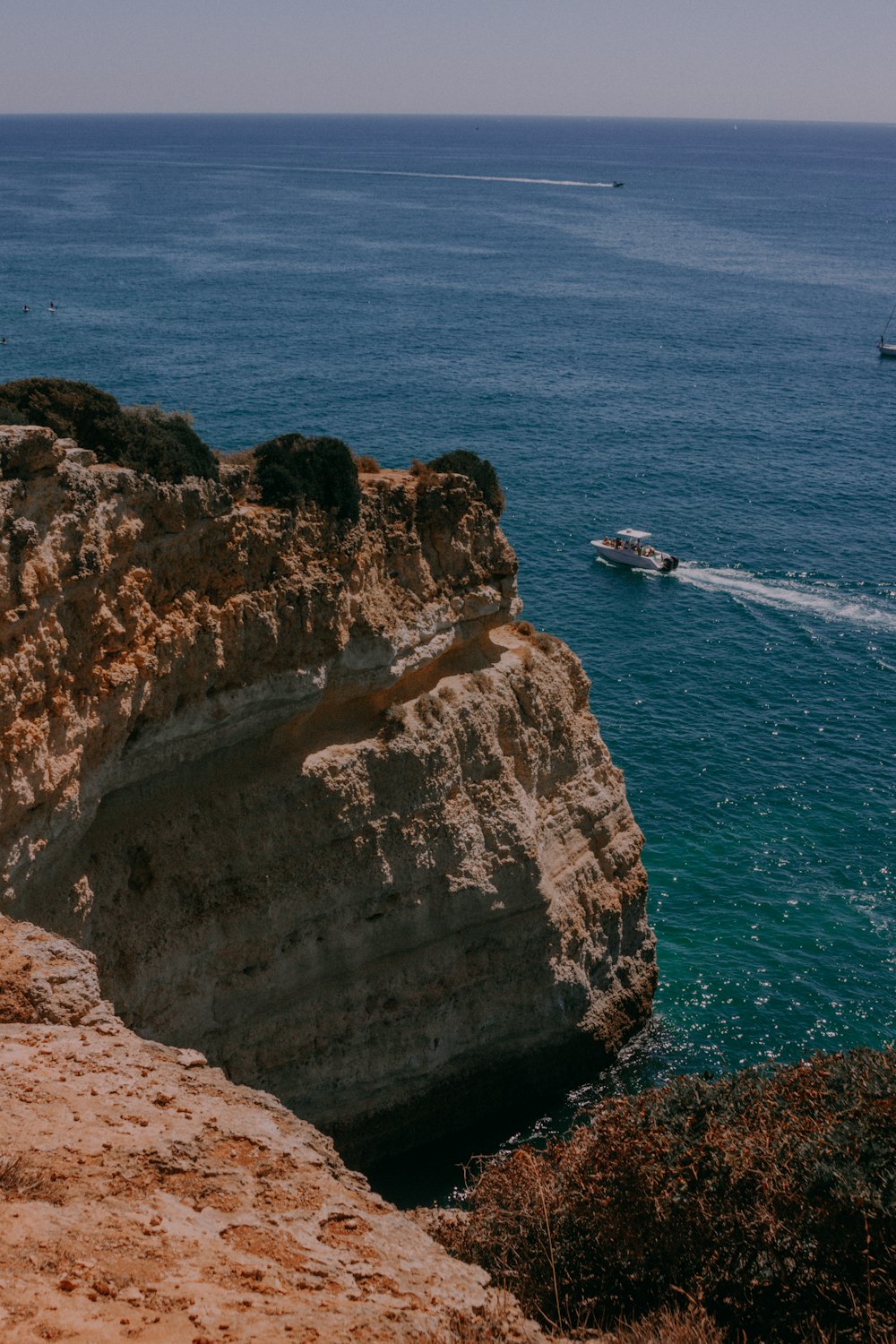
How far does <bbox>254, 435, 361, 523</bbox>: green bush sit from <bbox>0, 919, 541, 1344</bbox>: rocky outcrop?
1199 cm

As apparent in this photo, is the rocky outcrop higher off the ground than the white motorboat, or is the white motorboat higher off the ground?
the rocky outcrop

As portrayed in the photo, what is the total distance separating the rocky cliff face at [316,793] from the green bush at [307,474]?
0.55 meters

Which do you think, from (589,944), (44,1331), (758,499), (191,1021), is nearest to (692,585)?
(758,499)

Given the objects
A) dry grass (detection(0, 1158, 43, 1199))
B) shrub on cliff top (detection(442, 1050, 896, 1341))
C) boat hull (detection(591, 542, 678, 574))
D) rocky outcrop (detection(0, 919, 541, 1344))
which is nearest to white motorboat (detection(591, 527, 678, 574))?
boat hull (detection(591, 542, 678, 574))

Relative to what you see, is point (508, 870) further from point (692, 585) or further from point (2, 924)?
point (692, 585)

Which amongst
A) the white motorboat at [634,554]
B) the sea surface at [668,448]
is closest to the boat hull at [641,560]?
the white motorboat at [634,554]

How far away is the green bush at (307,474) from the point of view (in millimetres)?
26156

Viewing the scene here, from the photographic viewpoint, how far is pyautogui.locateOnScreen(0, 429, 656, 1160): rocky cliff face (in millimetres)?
21969

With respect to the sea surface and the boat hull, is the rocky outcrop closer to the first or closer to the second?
the sea surface

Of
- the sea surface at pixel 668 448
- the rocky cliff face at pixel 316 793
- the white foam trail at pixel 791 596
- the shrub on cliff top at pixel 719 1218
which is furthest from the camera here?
the white foam trail at pixel 791 596

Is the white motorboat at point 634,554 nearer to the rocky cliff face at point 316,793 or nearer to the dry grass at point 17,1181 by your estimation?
the rocky cliff face at point 316,793

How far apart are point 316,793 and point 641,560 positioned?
147 feet

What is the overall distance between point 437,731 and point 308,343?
8189cm

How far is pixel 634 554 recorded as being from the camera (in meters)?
68.2
